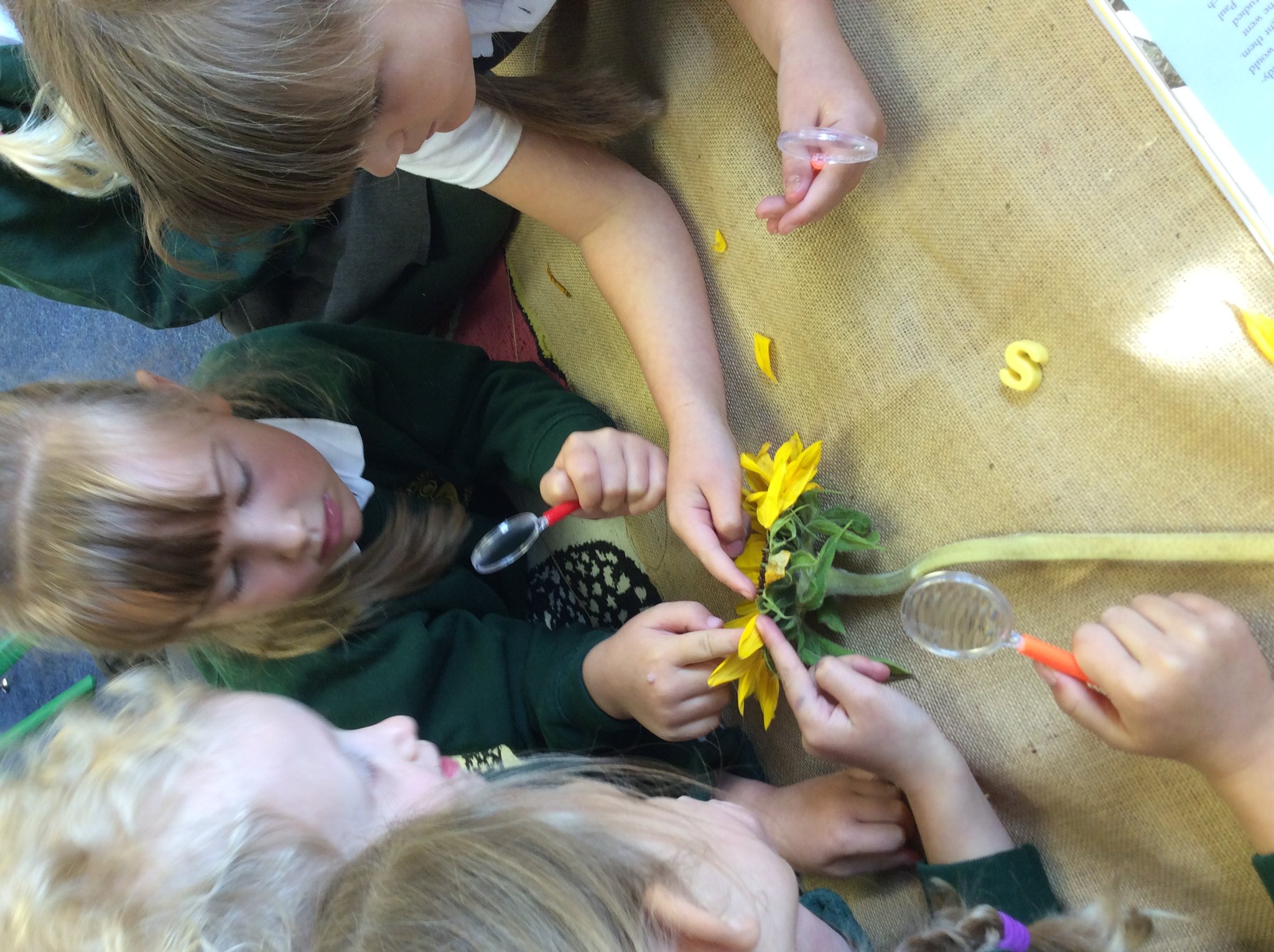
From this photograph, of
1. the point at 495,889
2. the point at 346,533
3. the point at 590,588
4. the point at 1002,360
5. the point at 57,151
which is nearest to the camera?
the point at 495,889

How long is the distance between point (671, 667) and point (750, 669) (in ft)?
0.21

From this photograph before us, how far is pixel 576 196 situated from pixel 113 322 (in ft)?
3.43

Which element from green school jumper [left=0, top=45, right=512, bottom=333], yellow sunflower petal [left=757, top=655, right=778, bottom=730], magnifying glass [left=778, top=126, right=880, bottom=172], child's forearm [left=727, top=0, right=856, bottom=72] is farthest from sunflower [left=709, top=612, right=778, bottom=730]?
green school jumper [left=0, top=45, right=512, bottom=333]

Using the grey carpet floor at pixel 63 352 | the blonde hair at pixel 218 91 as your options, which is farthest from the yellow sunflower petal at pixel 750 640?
the grey carpet floor at pixel 63 352

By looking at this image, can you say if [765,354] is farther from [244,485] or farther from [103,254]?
[103,254]

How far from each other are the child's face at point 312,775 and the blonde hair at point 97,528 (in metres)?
0.19

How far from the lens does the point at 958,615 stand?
0.51 metres

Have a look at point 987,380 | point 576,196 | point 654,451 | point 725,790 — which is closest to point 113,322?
point 576,196

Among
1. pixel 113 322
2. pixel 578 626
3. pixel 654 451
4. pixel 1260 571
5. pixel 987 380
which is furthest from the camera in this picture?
pixel 113 322

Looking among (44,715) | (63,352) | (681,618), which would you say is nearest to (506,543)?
(681,618)

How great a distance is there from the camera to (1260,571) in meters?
0.45

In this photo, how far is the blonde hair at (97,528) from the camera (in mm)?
639

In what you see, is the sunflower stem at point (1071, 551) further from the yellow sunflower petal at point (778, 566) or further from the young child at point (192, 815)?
the young child at point (192, 815)

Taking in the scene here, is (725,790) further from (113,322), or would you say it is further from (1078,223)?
(113,322)
